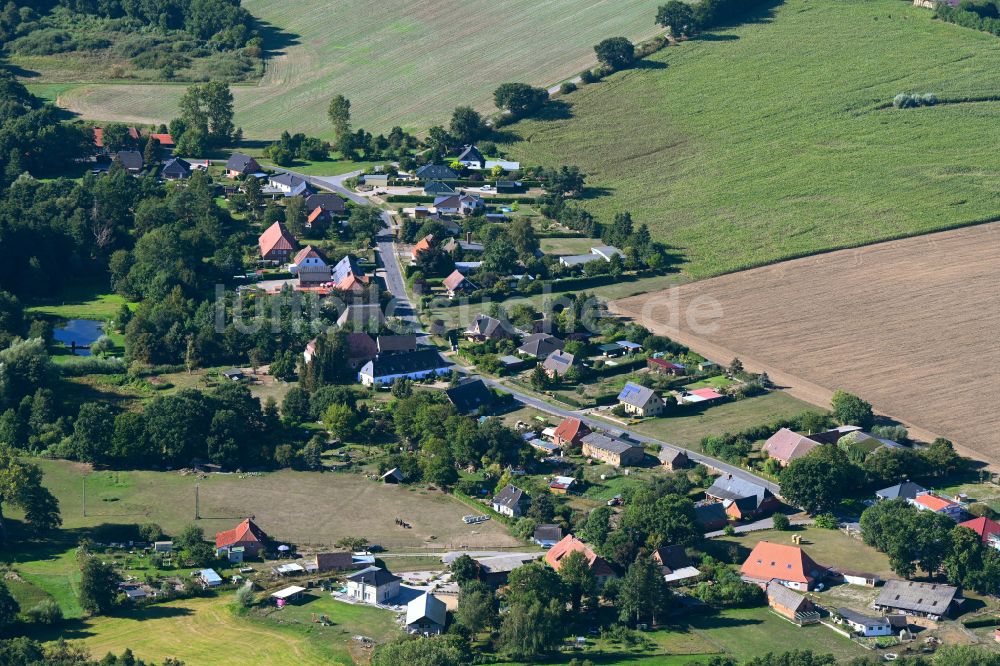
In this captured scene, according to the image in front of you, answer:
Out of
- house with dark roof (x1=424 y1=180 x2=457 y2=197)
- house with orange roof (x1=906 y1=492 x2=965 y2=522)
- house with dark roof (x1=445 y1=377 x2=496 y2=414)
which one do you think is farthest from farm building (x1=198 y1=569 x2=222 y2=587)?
house with dark roof (x1=424 y1=180 x2=457 y2=197)

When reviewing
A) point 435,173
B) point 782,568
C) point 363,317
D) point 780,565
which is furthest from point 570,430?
point 435,173

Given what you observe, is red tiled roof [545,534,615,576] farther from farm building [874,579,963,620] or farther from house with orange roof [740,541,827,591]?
farm building [874,579,963,620]

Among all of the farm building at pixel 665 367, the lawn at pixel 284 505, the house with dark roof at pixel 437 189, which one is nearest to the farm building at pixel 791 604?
the lawn at pixel 284 505

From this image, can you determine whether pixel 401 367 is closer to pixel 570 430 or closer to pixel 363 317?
pixel 363 317

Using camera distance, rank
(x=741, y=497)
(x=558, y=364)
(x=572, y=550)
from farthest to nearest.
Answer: (x=558, y=364), (x=741, y=497), (x=572, y=550)

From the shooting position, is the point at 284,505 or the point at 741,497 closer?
the point at 741,497
